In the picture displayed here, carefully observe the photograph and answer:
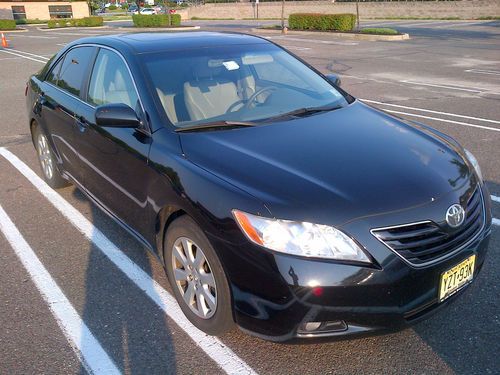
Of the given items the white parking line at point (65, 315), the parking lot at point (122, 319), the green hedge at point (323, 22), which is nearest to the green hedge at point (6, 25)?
the green hedge at point (323, 22)

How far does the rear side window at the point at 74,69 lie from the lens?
4.23 metres

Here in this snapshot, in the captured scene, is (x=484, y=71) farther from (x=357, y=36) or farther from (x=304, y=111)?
(x=357, y=36)

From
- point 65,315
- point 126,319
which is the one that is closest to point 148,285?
point 126,319

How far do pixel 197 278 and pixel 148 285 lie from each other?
2.37 ft

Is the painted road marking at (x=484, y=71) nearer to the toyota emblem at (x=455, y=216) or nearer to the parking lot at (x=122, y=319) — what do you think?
the parking lot at (x=122, y=319)

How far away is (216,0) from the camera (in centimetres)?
6203

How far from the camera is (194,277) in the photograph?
2.86 m

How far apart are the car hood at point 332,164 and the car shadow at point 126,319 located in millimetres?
1034

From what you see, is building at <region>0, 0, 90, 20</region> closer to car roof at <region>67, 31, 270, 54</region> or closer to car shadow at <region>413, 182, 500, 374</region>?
car roof at <region>67, 31, 270, 54</region>

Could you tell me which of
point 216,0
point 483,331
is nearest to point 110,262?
point 483,331

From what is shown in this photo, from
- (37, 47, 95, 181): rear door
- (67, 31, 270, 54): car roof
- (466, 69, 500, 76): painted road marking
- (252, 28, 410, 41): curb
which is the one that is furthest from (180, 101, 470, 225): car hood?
(252, 28, 410, 41): curb

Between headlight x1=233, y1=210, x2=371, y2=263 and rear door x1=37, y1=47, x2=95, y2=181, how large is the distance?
7.96 ft

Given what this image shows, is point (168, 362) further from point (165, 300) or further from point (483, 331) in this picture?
point (483, 331)

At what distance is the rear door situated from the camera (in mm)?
4219
